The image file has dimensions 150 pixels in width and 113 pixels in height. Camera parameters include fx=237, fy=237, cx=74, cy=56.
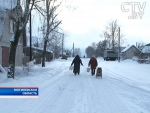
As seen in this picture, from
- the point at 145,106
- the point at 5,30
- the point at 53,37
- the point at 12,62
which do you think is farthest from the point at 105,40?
the point at 145,106

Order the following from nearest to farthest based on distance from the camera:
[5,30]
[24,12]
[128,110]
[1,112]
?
[1,112] < [128,110] < [24,12] < [5,30]


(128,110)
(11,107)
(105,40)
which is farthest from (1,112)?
(105,40)

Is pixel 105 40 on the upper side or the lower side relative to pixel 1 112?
upper

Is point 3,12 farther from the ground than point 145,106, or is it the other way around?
point 3,12

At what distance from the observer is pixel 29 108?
747 cm

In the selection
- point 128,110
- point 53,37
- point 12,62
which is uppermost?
point 53,37

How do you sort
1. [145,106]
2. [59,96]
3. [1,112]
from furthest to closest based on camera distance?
[59,96]
[145,106]
[1,112]

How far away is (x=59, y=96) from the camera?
9.73 m

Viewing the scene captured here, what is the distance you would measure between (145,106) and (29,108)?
3.83 metres

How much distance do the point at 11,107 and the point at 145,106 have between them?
14.5 ft

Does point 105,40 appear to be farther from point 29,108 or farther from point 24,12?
point 29,108

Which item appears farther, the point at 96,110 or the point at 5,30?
the point at 5,30

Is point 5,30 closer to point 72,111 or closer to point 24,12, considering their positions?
point 24,12

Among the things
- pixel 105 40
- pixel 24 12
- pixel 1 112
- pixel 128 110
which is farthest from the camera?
pixel 105 40
